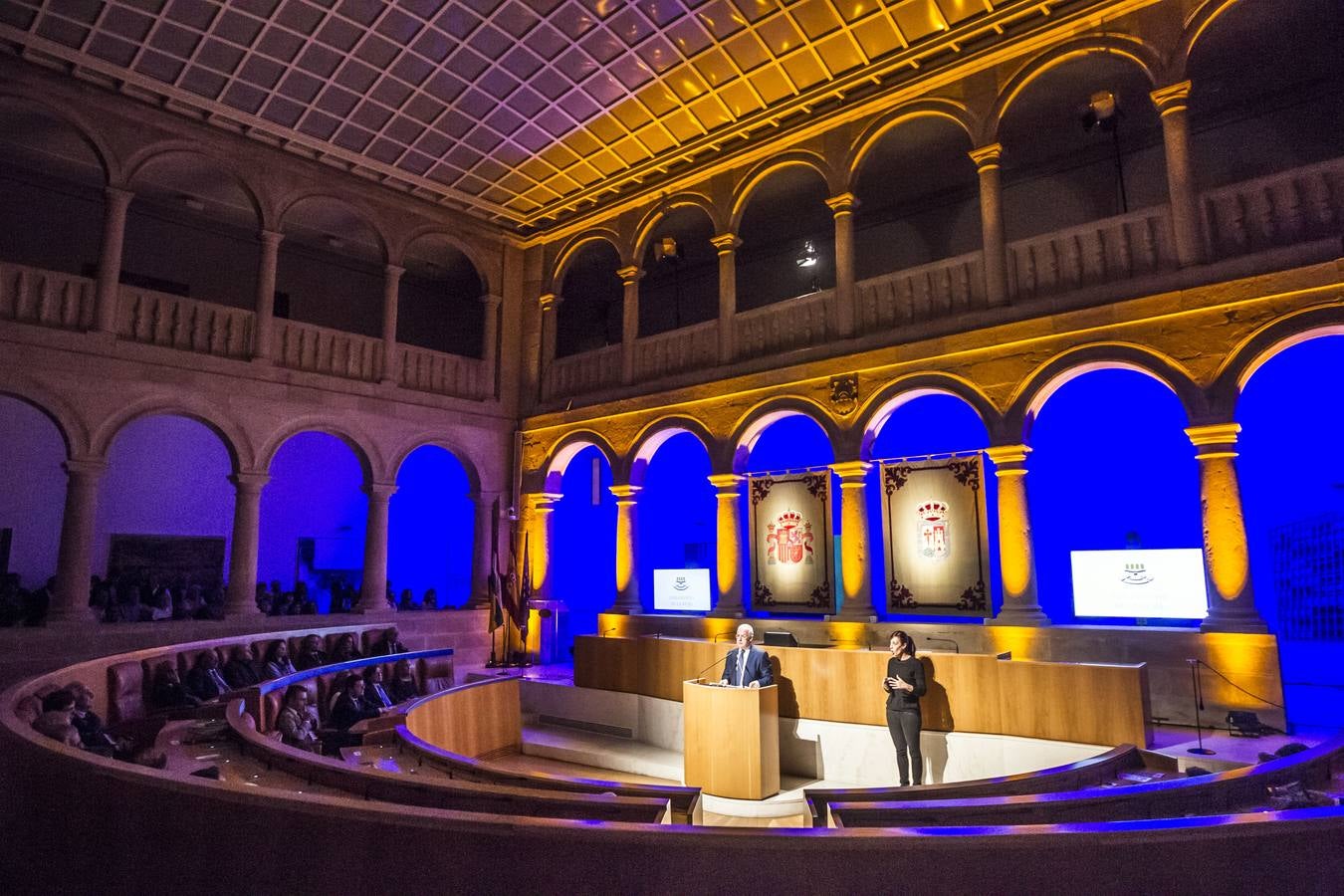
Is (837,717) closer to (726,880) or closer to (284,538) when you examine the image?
(726,880)

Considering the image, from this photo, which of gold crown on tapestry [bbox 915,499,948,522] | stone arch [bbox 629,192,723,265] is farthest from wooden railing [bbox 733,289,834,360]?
gold crown on tapestry [bbox 915,499,948,522]

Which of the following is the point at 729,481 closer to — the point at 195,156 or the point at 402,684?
the point at 402,684

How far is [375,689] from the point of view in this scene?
28.9ft

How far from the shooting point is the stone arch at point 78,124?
11.0 metres

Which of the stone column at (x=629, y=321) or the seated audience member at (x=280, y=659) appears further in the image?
the stone column at (x=629, y=321)

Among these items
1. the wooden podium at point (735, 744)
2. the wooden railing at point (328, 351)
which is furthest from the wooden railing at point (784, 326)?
the wooden railing at point (328, 351)

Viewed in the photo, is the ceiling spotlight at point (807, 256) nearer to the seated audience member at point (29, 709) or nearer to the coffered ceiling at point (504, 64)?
the coffered ceiling at point (504, 64)

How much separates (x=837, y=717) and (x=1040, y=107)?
929 cm

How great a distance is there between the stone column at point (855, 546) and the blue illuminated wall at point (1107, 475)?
7.85ft

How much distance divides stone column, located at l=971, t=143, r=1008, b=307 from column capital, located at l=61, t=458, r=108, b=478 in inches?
505

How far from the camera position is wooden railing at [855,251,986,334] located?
10914 mm

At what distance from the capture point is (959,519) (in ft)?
35.3

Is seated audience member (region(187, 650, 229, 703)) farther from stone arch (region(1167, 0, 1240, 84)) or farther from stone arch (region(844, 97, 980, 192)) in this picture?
stone arch (region(1167, 0, 1240, 84))

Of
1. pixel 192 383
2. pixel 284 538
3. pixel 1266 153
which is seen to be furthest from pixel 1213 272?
pixel 284 538
